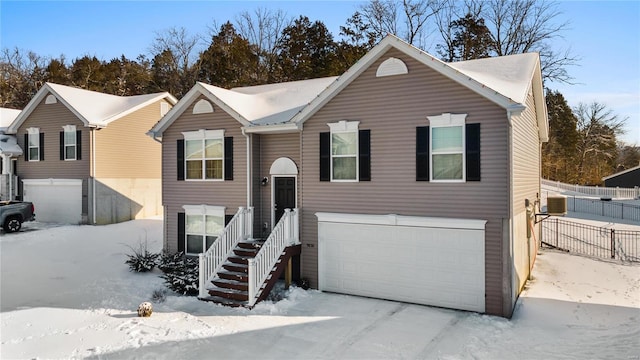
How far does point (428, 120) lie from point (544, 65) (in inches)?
952

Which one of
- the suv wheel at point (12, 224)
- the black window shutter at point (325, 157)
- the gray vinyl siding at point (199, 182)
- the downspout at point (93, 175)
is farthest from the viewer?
the downspout at point (93, 175)

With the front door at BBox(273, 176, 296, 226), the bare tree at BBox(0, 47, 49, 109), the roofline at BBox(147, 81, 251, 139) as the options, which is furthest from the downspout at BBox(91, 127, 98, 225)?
the bare tree at BBox(0, 47, 49, 109)

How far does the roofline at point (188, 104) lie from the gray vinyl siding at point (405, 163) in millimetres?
2698

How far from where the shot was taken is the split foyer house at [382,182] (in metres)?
10.5

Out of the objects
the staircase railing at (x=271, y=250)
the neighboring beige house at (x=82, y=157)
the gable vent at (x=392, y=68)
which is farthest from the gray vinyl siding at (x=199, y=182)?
the neighboring beige house at (x=82, y=157)

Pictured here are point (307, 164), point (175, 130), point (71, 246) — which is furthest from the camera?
point (71, 246)

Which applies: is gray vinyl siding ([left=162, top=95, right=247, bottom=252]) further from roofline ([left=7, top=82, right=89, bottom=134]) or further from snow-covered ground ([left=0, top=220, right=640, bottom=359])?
roofline ([left=7, top=82, right=89, bottom=134])

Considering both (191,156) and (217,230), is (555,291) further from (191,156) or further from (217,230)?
(191,156)

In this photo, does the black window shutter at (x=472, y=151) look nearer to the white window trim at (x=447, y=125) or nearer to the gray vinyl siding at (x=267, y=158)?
the white window trim at (x=447, y=125)

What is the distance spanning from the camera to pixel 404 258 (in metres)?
11.6

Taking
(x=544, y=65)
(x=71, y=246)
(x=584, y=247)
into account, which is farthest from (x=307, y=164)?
(x=544, y=65)

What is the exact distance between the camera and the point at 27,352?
812 cm

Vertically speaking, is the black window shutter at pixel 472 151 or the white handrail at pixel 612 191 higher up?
the black window shutter at pixel 472 151

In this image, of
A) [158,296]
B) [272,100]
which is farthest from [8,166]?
[158,296]
